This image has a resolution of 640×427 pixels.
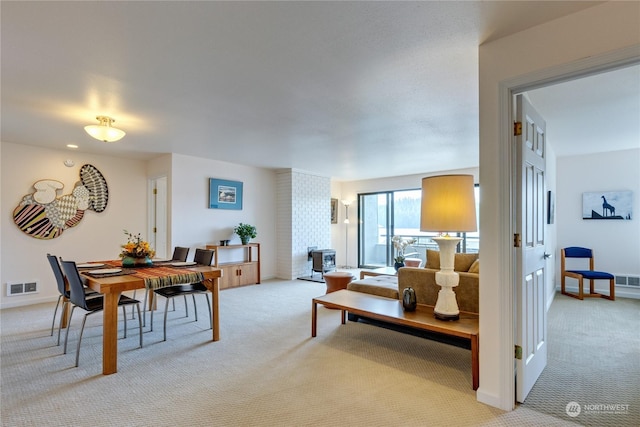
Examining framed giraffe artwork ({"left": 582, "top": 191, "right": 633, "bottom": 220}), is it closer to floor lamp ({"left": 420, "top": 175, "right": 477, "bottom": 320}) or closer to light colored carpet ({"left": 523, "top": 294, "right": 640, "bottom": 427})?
light colored carpet ({"left": 523, "top": 294, "right": 640, "bottom": 427})

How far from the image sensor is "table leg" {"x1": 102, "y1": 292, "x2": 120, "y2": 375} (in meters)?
2.42

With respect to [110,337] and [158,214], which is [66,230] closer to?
[158,214]

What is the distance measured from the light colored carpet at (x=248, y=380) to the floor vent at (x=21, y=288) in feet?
3.33

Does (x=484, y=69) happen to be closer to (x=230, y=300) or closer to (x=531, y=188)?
(x=531, y=188)

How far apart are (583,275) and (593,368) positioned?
2.78m

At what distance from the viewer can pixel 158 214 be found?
578cm

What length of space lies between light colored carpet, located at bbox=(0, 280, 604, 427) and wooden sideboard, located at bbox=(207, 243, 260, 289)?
78.8 inches

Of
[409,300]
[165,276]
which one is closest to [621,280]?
[409,300]

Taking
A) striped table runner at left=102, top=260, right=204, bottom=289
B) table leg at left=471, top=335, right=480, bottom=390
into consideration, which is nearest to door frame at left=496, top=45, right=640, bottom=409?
table leg at left=471, top=335, right=480, bottom=390

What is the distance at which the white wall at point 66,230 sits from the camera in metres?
4.33

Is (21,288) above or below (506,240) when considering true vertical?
below

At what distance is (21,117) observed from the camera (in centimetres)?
333

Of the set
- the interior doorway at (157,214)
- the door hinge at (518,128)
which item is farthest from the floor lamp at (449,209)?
the interior doorway at (157,214)

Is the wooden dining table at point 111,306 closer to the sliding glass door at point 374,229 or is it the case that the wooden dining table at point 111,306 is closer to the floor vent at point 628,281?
the sliding glass door at point 374,229
